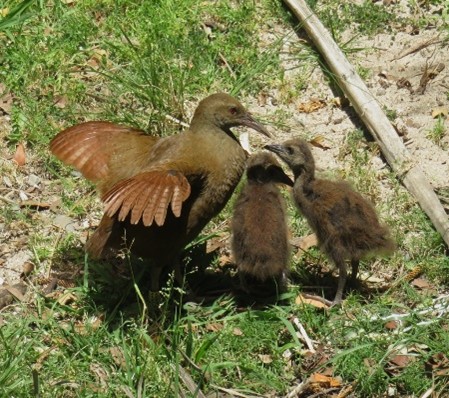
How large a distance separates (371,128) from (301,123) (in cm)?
67

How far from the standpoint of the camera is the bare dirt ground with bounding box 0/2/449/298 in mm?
7805

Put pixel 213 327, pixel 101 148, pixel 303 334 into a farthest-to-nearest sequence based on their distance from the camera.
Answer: pixel 101 148
pixel 213 327
pixel 303 334

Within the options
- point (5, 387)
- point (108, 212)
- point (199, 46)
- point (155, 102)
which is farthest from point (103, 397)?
point (199, 46)

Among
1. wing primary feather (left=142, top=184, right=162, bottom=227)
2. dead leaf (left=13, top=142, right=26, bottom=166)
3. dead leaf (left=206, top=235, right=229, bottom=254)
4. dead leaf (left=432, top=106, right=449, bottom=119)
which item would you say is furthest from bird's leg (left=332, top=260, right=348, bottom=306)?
dead leaf (left=13, top=142, right=26, bottom=166)

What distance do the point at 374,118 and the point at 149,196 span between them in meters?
2.54

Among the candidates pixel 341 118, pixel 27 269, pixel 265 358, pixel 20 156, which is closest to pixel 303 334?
pixel 265 358

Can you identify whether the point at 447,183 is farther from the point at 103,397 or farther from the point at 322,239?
the point at 103,397

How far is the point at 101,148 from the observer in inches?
284

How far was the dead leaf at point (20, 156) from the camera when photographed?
8.27 metres

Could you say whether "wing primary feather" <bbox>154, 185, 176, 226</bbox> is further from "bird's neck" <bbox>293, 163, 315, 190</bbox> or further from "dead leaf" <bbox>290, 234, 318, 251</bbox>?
"dead leaf" <bbox>290, 234, 318, 251</bbox>

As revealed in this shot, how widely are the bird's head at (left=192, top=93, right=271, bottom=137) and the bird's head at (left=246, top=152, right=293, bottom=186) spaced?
0.28m

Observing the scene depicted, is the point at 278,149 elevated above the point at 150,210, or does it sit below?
below

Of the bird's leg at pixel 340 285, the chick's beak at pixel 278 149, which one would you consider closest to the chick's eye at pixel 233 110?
the chick's beak at pixel 278 149

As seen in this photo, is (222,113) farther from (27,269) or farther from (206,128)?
(27,269)
